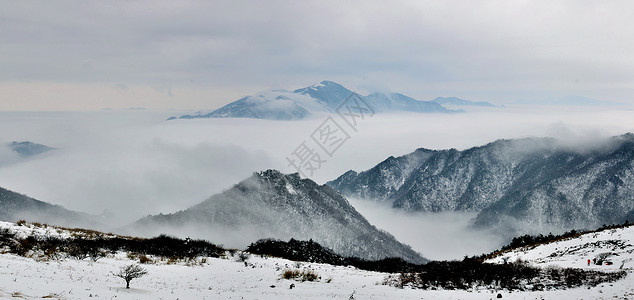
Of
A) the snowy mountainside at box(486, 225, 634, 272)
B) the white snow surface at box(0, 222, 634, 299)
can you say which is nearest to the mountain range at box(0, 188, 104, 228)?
the white snow surface at box(0, 222, 634, 299)

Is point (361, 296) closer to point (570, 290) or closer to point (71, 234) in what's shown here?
point (570, 290)

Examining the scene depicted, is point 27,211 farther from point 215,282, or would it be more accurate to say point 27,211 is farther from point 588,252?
point 588,252

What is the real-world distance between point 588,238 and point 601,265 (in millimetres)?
12029

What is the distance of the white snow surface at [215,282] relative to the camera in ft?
73.4

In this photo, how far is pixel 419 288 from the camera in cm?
3120

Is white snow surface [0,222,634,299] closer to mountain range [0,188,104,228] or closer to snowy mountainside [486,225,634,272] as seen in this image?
snowy mountainside [486,225,634,272]

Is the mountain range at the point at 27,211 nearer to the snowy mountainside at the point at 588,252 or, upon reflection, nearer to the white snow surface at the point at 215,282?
the white snow surface at the point at 215,282

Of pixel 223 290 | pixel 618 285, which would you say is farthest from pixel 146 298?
pixel 618 285

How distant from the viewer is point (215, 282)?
31141mm

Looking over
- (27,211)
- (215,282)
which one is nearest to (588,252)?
(215,282)

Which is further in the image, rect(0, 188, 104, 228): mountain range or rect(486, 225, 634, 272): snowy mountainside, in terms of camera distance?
rect(0, 188, 104, 228): mountain range

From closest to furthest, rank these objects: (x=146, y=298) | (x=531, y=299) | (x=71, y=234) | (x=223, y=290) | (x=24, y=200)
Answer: (x=146, y=298) < (x=531, y=299) < (x=223, y=290) < (x=71, y=234) < (x=24, y=200)

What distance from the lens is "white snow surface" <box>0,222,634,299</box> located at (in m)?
22.4

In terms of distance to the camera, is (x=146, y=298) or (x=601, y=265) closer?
(x=146, y=298)
